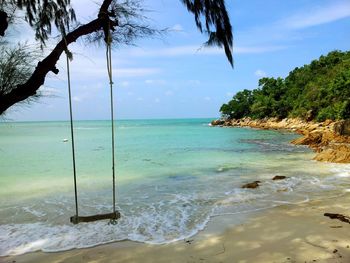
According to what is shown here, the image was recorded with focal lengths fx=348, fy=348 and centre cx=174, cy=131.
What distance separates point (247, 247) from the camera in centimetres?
420

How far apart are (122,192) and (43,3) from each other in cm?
560

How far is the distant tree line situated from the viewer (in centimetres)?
3216

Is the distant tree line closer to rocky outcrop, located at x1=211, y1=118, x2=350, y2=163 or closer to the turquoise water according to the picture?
rocky outcrop, located at x1=211, y1=118, x2=350, y2=163

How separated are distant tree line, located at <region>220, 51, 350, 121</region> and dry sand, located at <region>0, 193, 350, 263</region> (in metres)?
22.5

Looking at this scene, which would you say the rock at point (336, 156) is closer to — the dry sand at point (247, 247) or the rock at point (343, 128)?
the dry sand at point (247, 247)

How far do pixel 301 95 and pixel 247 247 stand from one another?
40.9 metres

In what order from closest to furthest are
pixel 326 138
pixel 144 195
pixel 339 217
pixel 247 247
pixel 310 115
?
pixel 247 247, pixel 339 217, pixel 144 195, pixel 326 138, pixel 310 115

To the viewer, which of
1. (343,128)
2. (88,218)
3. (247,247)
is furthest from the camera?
(343,128)

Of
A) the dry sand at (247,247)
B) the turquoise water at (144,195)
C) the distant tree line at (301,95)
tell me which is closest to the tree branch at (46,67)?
the turquoise water at (144,195)

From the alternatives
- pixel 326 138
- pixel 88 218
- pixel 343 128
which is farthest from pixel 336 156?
pixel 88 218

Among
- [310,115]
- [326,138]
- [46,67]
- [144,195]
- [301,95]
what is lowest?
[144,195]

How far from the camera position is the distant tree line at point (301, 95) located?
32.2 metres

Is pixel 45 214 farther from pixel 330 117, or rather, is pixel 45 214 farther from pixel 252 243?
pixel 330 117

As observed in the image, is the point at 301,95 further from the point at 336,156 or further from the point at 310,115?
the point at 336,156
